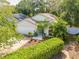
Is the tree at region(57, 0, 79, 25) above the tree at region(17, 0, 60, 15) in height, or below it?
above

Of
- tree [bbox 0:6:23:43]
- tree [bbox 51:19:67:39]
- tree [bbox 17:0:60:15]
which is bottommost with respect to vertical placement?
tree [bbox 17:0:60:15]

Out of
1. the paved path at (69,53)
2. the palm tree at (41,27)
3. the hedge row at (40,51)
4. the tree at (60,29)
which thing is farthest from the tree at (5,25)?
the palm tree at (41,27)

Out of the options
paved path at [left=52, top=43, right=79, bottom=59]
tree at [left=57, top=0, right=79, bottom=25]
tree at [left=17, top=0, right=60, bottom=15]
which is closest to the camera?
paved path at [left=52, top=43, right=79, bottom=59]

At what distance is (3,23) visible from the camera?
20.4 m

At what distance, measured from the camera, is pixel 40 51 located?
69.8ft

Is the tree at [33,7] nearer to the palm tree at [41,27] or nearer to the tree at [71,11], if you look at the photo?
the tree at [71,11]

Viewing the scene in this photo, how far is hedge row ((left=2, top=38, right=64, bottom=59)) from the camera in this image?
1911 cm

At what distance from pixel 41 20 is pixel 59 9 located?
5661 mm

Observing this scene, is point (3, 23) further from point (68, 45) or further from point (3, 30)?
point (68, 45)

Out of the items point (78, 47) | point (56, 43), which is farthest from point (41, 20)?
point (56, 43)

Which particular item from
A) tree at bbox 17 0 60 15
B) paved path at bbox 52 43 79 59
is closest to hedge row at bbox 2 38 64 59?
paved path at bbox 52 43 79 59

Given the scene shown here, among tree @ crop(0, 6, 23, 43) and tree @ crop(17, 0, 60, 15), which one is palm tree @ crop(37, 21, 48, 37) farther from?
tree @ crop(17, 0, 60, 15)

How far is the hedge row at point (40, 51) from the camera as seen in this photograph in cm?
1911

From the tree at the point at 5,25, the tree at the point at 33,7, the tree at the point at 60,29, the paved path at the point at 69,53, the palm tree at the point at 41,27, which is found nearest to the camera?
the tree at the point at 5,25
